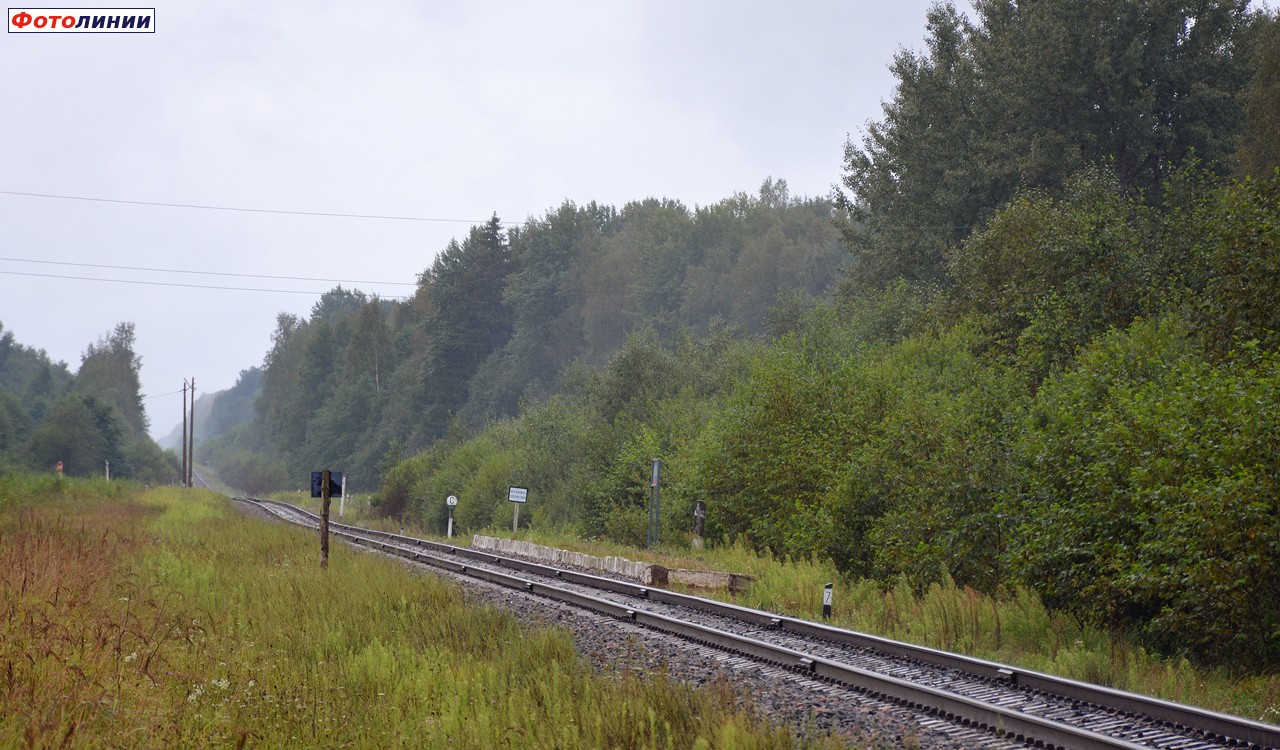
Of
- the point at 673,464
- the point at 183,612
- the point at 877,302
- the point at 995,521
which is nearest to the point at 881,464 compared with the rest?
the point at 995,521

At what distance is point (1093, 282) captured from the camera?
25.8 meters

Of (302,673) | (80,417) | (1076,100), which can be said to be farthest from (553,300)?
(302,673)

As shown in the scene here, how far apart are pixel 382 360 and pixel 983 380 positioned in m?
95.4

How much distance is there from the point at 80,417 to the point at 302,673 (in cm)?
9706

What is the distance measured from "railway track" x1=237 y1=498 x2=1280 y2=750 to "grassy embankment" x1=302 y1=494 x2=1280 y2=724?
3.79 feet

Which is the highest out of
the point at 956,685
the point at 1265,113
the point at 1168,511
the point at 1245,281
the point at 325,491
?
the point at 1265,113

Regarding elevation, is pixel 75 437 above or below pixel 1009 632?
above

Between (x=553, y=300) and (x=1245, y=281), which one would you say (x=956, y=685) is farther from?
(x=553, y=300)

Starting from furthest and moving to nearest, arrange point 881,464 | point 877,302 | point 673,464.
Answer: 1. point 877,302
2. point 673,464
3. point 881,464

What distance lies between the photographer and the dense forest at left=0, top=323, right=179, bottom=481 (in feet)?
302

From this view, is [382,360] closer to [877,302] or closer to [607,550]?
[877,302]

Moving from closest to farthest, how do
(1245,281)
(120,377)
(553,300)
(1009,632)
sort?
1. (1009,632)
2. (1245,281)
3. (553,300)
4. (120,377)

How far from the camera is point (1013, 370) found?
22.6 meters

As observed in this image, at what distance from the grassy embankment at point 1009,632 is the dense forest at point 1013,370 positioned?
0.53 metres
